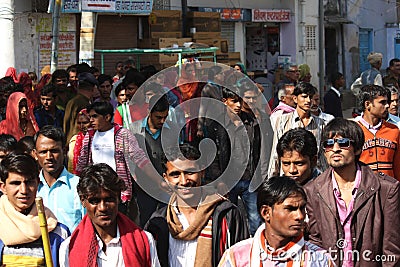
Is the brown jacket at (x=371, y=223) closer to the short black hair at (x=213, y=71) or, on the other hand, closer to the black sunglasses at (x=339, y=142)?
the black sunglasses at (x=339, y=142)

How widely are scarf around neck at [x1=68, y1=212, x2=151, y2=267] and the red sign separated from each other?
663 inches

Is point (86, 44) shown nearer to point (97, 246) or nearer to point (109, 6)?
point (109, 6)

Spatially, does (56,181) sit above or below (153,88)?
below

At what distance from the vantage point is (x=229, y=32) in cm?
2023

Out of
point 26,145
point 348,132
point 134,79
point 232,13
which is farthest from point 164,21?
point 348,132

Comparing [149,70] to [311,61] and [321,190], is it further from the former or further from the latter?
[311,61]

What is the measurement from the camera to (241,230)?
4.48 metres

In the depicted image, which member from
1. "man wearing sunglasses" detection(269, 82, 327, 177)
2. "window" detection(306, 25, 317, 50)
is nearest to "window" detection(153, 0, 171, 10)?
"window" detection(306, 25, 317, 50)

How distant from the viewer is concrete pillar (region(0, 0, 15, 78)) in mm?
14281

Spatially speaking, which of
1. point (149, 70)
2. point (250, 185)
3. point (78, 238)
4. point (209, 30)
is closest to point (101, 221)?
point (78, 238)

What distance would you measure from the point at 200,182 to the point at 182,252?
1.80 ft

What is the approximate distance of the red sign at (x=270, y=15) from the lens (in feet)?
67.9

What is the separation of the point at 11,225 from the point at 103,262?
0.58m

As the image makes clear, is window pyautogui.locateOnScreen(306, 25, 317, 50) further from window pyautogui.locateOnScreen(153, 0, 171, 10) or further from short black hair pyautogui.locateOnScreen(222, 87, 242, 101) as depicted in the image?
short black hair pyautogui.locateOnScreen(222, 87, 242, 101)
